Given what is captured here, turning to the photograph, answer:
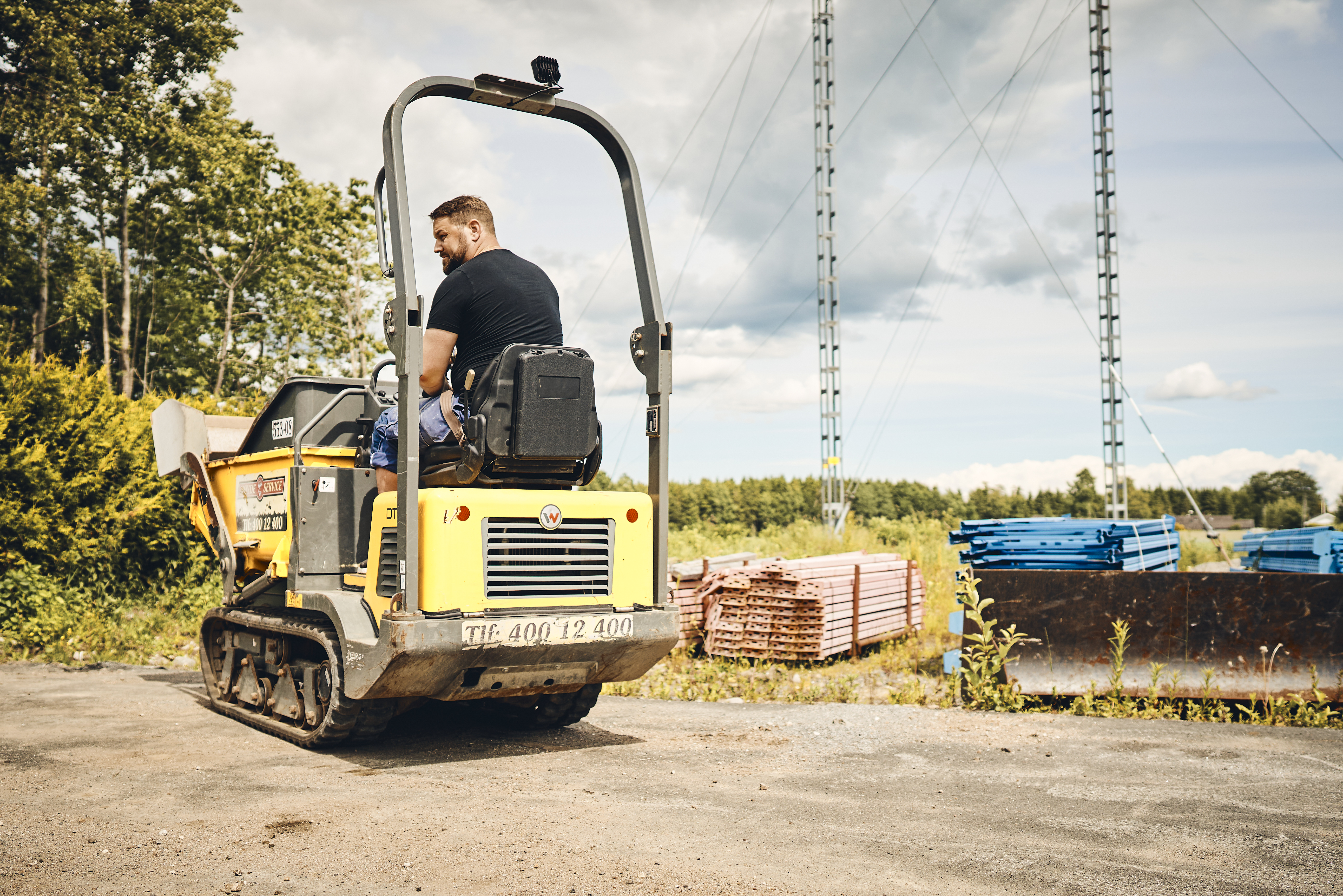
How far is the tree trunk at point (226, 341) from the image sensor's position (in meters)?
29.1

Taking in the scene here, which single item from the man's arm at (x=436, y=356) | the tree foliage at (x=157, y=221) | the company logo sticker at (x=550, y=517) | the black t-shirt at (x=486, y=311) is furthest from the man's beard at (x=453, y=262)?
the tree foliage at (x=157, y=221)

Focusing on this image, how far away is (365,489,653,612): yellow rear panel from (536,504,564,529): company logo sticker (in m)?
0.01

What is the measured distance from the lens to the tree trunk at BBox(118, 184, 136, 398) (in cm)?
2647

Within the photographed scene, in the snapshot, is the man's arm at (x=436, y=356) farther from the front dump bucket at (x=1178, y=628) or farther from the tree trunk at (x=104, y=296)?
the tree trunk at (x=104, y=296)

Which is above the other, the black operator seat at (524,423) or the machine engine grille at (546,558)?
the black operator seat at (524,423)

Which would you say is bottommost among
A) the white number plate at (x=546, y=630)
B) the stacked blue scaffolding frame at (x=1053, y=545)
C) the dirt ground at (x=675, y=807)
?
the dirt ground at (x=675, y=807)

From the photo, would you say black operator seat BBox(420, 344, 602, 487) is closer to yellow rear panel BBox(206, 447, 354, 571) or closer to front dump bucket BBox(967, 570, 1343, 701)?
yellow rear panel BBox(206, 447, 354, 571)

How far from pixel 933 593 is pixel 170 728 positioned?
11.9 metres

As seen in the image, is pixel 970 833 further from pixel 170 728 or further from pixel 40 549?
pixel 40 549

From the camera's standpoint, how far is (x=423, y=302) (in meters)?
5.41

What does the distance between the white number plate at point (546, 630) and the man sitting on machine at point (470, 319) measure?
1032 mm

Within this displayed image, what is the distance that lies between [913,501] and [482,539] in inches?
2419

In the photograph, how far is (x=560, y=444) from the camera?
18.5ft

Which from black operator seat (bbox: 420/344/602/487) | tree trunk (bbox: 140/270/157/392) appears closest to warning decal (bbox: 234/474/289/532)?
black operator seat (bbox: 420/344/602/487)
